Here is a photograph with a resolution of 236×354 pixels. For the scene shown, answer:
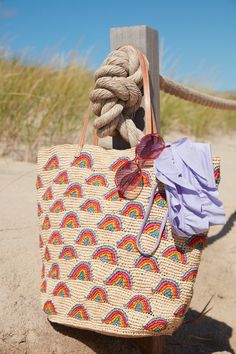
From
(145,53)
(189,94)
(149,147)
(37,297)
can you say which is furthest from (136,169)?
(189,94)

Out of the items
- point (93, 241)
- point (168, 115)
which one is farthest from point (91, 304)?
point (168, 115)

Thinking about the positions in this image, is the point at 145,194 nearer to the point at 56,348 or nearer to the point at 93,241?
the point at 93,241

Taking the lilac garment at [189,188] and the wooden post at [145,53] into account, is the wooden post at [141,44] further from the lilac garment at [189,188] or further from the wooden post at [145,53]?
the lilac garment at [189,188]

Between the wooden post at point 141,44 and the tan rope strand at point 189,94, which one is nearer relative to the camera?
the wooden post at point 141,44

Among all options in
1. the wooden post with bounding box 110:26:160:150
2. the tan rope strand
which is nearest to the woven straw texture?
the wooden post with bounding box 110:26:160:150

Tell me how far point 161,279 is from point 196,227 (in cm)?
17

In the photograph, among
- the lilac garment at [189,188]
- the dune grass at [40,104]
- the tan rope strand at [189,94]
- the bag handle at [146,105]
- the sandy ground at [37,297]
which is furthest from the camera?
the dune grass at [40,104]

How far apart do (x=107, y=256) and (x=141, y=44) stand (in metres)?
0.71

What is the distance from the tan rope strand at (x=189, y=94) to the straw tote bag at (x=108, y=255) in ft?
1.95

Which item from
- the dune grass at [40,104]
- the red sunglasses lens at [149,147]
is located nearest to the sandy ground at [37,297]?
the red sunglasses lens at [149,147]

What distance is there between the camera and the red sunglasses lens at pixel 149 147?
1440mm

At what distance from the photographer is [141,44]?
170 centimetres

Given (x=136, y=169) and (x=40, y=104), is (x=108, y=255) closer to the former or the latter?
(x=136, y=169)

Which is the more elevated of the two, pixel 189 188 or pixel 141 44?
pixel 141 44
